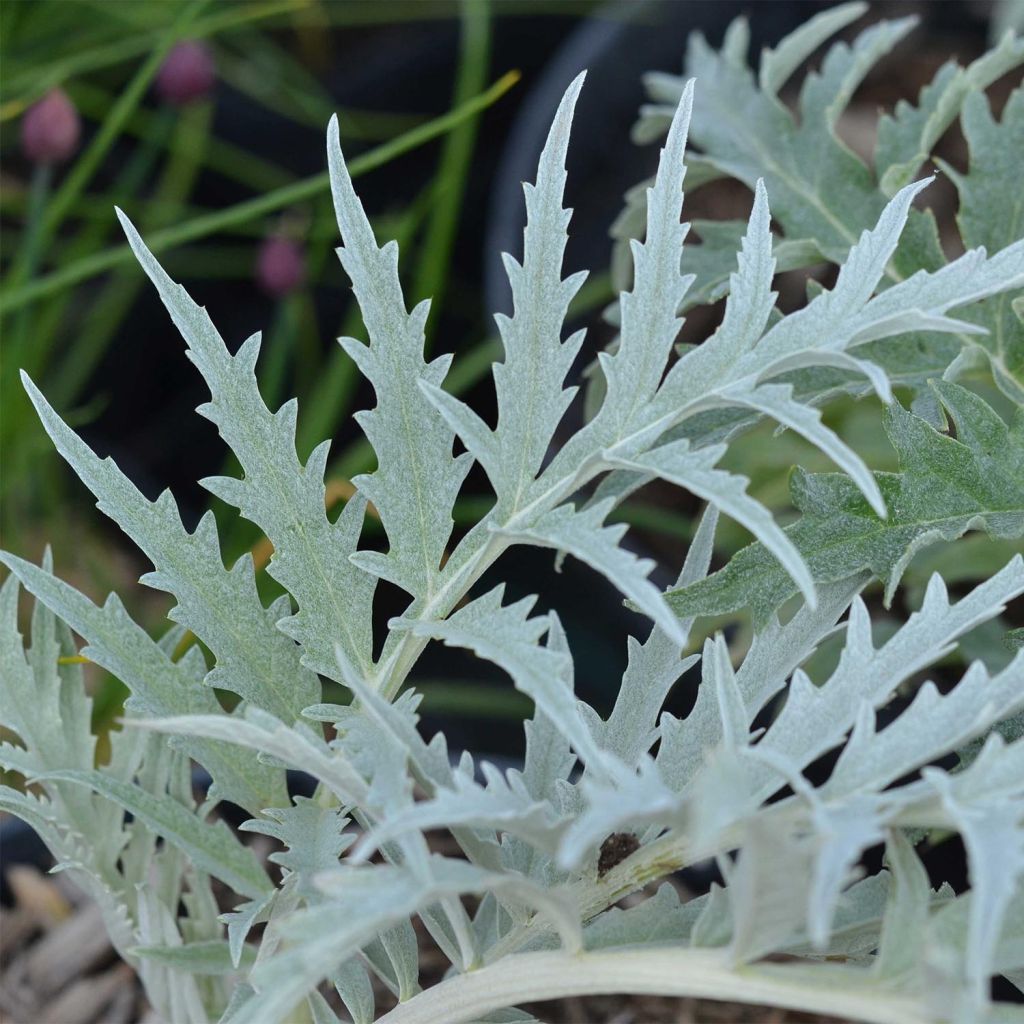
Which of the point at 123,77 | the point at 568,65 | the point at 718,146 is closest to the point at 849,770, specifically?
the point at 718,146

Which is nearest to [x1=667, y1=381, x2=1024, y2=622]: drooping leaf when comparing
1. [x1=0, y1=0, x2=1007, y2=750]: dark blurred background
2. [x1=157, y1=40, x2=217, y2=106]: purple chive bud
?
[x1=0, y1=0, x2=1007, y2=750]: dark blurred background

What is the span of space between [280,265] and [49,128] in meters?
0.17

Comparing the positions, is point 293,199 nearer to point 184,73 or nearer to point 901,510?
point 184,73

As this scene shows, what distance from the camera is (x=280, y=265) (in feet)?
2.87

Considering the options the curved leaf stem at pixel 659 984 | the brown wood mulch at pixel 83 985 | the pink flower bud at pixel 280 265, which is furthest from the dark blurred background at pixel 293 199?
the curved leaf stem at pixel 659 984

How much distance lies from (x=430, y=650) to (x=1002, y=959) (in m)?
0.87

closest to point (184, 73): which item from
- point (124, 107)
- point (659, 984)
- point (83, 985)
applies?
point (124, 107)

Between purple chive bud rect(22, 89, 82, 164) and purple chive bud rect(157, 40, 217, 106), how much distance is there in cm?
10

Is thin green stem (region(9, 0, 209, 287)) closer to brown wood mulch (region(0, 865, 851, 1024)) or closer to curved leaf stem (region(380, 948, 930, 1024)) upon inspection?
brown wood mulch (region(0, 865, 851, 1024))

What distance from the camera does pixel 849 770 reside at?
38 centimetres

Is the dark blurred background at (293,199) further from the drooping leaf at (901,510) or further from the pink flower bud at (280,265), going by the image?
the drooping leaf at (901,510)

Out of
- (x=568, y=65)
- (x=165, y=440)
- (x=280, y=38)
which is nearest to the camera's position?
(x=568, y=65)

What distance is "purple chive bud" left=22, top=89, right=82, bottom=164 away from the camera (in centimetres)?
77

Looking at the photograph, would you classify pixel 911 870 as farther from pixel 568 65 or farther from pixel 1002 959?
pixel 568 65
